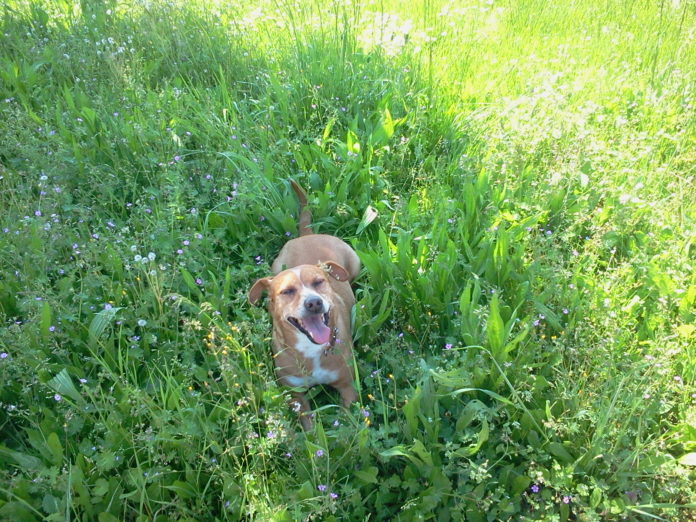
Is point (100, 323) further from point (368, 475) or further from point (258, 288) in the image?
point (368, 475)

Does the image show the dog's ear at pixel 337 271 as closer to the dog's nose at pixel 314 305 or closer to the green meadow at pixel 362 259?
the green meadow at pixel 362 259

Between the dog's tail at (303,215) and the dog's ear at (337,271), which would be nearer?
the dog's ear at (337,271)

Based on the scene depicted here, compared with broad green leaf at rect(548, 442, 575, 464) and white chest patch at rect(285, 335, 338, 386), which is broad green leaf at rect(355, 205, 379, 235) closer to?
white chest patch at rect(285, 335, 338, 386)

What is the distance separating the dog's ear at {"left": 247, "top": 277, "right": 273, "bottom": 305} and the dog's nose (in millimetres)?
338

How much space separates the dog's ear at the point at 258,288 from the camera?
117 inches

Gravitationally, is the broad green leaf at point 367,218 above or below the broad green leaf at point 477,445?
above

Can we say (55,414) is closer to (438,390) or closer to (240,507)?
(240,507)

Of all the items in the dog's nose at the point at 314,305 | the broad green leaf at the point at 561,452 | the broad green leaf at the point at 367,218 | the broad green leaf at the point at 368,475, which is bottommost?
the broad green leaf at the point at 368,475

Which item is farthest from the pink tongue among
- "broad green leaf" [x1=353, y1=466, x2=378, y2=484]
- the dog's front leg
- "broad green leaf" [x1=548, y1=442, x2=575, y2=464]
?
"broad green leaf" [x1=548, y1=442, x2=575, y2=464]

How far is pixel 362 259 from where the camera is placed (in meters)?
3.18

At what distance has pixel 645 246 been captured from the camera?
3.29m

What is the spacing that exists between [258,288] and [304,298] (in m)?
0.35

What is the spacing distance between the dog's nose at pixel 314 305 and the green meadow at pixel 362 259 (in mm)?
220

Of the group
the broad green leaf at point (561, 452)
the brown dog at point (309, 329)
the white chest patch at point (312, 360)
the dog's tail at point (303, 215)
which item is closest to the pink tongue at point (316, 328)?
the brown dog at point (309, 329)
